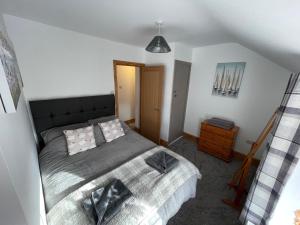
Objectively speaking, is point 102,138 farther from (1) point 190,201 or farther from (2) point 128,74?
(2) point 128,74

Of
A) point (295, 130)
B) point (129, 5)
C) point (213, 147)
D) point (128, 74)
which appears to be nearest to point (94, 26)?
point (129, 5)

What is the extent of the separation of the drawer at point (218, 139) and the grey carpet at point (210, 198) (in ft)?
Result: 1.19

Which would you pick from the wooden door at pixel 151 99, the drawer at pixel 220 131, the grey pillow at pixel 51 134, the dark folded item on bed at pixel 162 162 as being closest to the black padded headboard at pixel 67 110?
the grey pillow at pixel 51 134

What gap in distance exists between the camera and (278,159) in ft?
3.57

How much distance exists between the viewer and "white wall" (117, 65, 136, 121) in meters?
3.85

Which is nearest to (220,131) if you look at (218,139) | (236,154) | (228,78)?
(218,139)

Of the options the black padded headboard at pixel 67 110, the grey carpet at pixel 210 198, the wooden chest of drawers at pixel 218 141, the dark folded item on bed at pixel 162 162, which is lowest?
the grey carpet at pixel 210 198

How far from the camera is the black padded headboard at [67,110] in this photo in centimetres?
188

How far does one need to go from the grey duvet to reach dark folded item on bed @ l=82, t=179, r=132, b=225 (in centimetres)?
30

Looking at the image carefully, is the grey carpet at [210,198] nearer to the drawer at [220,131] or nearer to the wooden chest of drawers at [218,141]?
the wooden chest of drawers at [218,141]

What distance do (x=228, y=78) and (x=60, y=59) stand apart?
309cm

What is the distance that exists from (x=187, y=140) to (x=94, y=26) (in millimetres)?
3139

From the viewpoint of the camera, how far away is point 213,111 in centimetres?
298

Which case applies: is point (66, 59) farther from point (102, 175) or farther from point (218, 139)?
point (218, 139)
